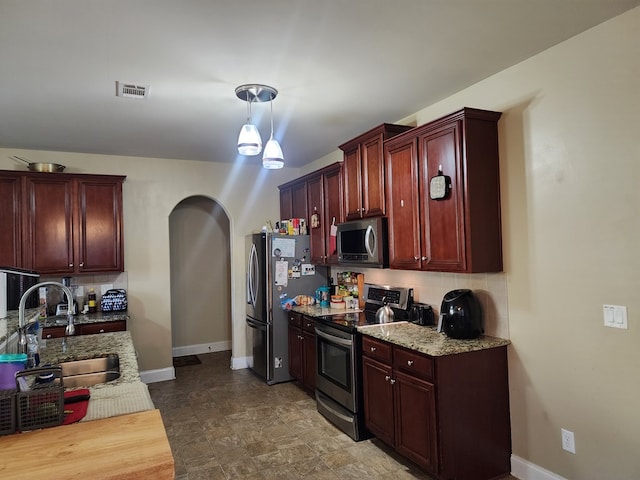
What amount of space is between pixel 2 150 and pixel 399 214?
413cm

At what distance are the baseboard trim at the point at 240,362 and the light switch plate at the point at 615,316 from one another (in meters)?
4.14

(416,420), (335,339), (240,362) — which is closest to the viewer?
(416,420)

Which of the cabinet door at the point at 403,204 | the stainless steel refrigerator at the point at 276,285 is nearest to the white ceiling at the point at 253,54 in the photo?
the cabinet door at the point at 403,204

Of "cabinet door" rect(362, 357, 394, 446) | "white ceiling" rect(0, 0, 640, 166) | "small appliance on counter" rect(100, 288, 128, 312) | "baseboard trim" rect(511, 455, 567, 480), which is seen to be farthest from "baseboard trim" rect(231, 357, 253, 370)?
"baseboard trim" rect(511, 455, 567, 480)

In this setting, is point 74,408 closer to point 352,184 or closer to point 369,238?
point 369,238

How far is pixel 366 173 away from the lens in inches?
147

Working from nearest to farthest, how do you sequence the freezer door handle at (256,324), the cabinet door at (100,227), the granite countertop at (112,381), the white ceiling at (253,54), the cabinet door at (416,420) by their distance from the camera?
the granite countertop at (112,381)
the white ceiling at (253,54)
the cabinet door at (416,420)
the cabinet door at (100,227)
the freezer door handle at (256,324)

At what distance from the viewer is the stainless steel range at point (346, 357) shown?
3.36m

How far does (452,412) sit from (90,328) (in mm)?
3393

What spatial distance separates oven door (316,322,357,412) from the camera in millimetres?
3391

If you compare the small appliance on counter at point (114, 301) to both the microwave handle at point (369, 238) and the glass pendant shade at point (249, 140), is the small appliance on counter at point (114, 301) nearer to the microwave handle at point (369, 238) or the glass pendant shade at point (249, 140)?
the glass pendant shade at point (249, 140)

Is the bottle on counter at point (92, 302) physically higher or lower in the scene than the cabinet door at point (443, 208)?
lower

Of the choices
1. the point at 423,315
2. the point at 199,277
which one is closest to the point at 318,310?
the point at 423,315

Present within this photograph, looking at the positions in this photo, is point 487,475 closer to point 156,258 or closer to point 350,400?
point 350,400
